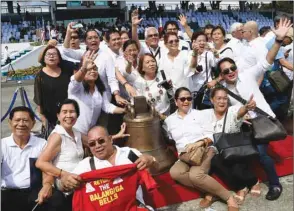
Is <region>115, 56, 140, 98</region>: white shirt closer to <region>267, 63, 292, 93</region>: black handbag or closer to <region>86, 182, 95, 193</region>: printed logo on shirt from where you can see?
<region>86, 182, 95, 193</region>: printed logo on shirt

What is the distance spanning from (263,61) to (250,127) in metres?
0.85

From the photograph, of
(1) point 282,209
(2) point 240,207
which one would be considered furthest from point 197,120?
(1) point 282,209

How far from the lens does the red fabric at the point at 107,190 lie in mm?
2885

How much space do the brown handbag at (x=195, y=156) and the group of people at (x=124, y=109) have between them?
0.19 ft

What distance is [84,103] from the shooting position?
379 cm

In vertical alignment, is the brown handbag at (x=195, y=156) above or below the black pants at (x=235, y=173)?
above

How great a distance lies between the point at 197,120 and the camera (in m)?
3.79

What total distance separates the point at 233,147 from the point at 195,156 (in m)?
0.44

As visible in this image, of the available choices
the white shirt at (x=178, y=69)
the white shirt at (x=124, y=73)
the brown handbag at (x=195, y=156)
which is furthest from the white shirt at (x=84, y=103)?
the brown handbag at (x=195, y=156)

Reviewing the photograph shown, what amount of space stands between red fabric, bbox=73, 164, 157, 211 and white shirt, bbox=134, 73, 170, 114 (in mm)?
1332

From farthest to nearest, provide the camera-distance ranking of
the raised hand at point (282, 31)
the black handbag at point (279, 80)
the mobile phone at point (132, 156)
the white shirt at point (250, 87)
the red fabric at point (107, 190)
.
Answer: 1. the black handbag at point (279, 80)
2. the white shirt at point (250, 87)
3. the raised hand at point (282, 31)
4. the mobile phone at point (132, 156)
5. the red fabric at point (107, 190)

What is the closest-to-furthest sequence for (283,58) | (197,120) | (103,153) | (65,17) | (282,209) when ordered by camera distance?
(103,153) < (282,209) < (197,120) < (283,58) < (65,17)

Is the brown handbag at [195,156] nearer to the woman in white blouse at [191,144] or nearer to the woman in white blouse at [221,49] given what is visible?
the woman in white blouse at [191,144]

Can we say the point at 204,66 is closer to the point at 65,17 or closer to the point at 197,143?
the point at 197,143
